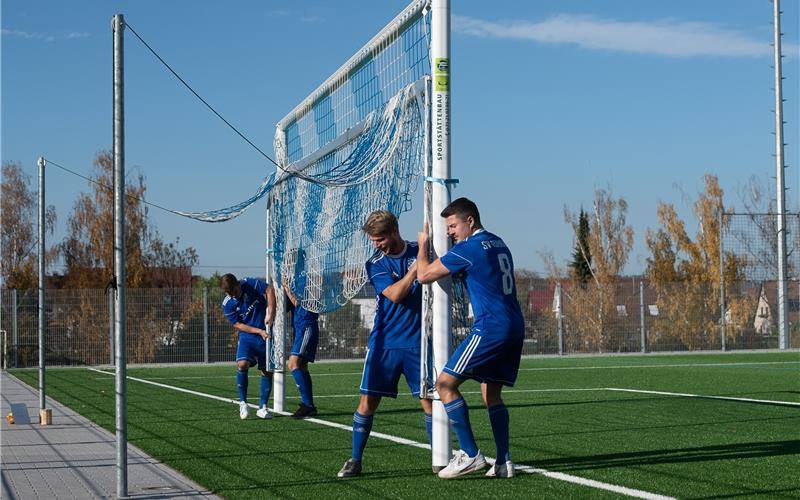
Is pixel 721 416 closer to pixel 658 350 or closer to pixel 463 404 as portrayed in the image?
pixel 463 404

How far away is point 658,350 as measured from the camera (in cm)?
3603

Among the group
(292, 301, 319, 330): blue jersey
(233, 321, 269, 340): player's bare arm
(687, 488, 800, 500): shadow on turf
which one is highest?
(292, 301, 319, 330): blue jersey

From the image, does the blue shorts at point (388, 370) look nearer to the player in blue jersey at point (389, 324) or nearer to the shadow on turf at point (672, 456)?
the player in blue jersey at point (389, 324)

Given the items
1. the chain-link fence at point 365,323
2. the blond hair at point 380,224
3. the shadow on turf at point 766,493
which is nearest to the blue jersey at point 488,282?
the blond hair at point 380,224

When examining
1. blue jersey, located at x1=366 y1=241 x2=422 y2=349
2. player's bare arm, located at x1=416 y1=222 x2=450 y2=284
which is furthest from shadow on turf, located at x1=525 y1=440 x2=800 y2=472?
player's bare arm, located at x1=416 y1=222 x2=450 y2=284

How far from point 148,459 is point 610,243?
123 ft

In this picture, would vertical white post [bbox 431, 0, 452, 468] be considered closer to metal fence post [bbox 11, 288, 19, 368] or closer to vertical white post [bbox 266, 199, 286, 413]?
vertical white post [bbox 266, 199, 286, 413]

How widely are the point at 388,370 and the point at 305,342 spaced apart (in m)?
4.84

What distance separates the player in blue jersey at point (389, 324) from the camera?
8.39m

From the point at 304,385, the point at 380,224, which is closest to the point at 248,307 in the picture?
the point at 304,385

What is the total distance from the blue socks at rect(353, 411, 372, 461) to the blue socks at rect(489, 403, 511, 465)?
102 centimetres

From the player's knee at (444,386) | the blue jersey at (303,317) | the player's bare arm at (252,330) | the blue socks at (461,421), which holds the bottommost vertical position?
the blue socks at (461,421)

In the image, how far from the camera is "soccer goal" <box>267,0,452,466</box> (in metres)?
8.63

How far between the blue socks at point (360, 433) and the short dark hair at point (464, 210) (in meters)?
1.70
